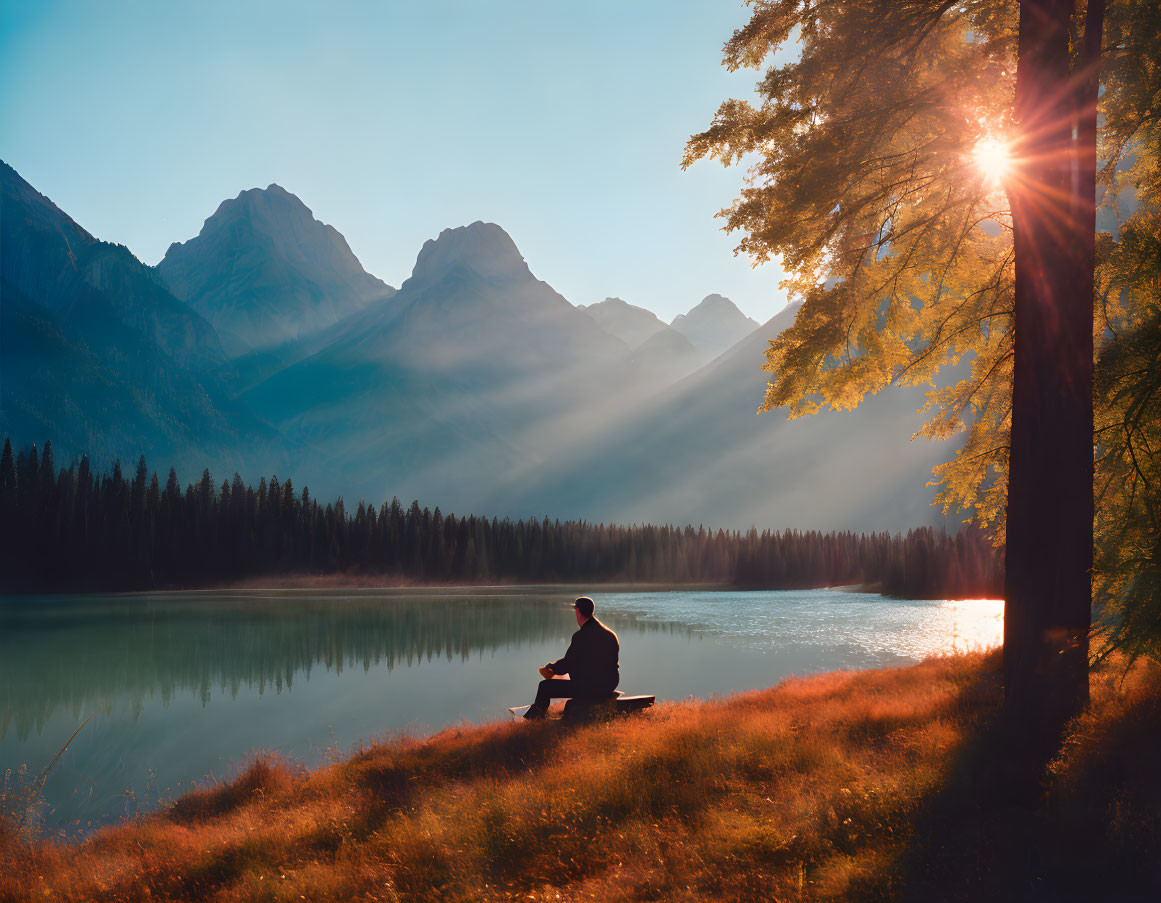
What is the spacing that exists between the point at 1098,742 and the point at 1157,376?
3.82 m

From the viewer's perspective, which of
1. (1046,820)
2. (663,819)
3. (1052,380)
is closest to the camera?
(1046,820)

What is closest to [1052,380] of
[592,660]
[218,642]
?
[592,660]

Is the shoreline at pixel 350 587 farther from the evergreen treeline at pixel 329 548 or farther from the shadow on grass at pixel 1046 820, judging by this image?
the shadow on grass at pixel 1046 820

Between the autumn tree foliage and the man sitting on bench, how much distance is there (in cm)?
478

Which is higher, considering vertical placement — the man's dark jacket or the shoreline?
the man's dark jacket

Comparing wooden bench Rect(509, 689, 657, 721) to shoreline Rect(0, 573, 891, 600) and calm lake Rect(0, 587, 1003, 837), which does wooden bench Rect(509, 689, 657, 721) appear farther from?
shoreline Rect(0, 573, 891, 600)

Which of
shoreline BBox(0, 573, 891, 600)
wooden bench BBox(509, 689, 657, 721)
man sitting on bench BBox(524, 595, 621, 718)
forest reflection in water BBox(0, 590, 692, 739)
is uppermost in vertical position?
man sitting on bench BBox(524, 595, 621, 718)

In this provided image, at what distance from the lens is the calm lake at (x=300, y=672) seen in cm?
1697

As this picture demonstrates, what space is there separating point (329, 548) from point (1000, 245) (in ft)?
388

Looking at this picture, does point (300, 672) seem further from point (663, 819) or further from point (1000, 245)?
point (1000, 245)

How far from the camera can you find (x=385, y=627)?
1923 inches

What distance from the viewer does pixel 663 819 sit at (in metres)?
6.82

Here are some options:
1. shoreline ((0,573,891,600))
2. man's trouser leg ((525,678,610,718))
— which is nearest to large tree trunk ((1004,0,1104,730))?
man's trouser leg ((525,678,610,718))

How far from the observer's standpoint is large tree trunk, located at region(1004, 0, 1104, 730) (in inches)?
279
